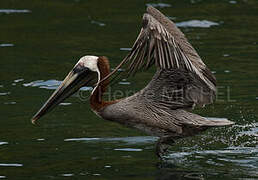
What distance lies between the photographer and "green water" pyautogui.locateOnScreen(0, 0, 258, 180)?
8.20 m

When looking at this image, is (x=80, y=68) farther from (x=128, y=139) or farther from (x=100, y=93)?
(x=128, y=139)

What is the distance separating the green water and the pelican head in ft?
1.96

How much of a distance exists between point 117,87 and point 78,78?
272 cm

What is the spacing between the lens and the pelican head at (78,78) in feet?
28.1

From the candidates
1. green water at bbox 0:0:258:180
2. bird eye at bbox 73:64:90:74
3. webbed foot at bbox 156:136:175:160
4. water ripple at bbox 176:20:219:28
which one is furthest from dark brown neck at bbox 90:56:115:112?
water ripple at bbox 176:20:219:28

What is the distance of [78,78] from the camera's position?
8.60 m

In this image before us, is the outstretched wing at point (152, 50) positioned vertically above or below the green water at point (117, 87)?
above

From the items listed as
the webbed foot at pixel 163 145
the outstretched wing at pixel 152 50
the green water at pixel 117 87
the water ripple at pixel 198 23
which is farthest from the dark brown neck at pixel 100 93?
the water ripple at pixel 198 23

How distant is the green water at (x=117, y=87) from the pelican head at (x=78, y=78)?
60 centimetres

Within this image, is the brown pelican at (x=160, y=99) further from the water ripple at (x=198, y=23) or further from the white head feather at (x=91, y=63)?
the water ripple at (x=198, y=23)

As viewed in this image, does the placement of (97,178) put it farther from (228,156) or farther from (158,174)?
(228,156)

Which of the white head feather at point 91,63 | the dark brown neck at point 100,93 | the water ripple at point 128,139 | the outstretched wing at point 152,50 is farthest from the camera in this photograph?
the water ripple at point 128,139

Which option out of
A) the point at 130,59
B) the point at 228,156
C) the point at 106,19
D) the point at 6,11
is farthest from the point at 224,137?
the point at 6,11

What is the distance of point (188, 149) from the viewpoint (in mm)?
9008
